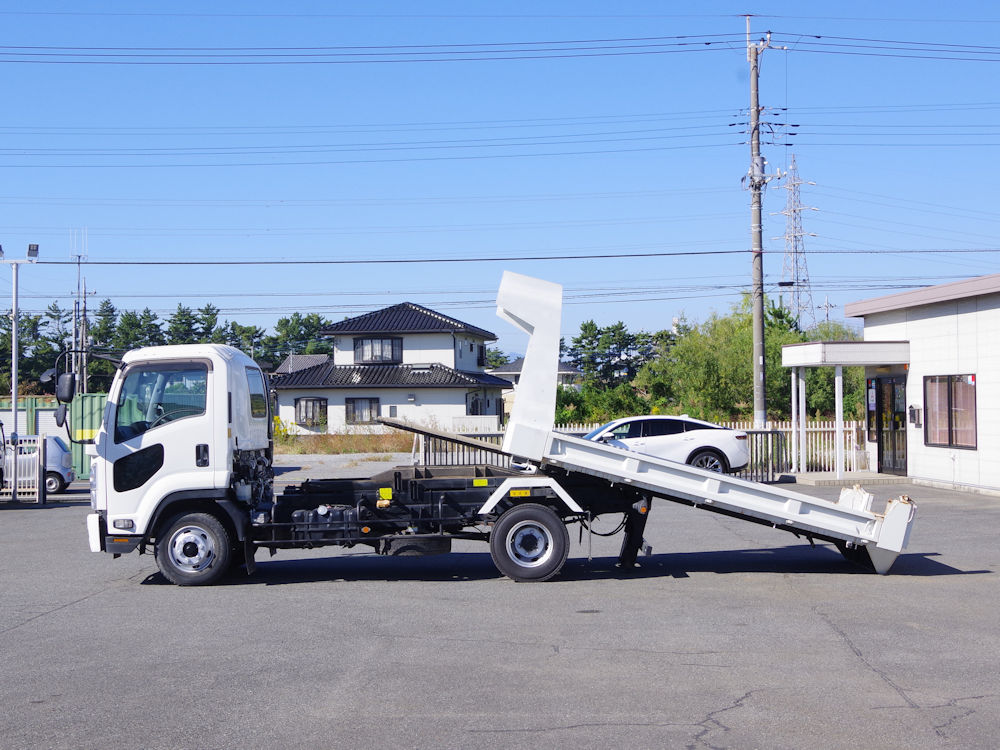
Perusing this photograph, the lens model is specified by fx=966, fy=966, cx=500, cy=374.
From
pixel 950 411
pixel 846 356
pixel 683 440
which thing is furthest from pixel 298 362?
pixel 950 411

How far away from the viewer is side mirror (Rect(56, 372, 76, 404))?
981 cm

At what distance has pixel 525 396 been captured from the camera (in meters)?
10.4

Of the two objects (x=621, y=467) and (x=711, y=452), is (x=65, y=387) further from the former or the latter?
(x=711, y=452)

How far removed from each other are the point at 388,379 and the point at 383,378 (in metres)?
0.36

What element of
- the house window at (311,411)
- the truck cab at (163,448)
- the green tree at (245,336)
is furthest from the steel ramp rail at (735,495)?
the green tree at (245,336)

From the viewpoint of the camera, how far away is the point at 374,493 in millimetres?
10805

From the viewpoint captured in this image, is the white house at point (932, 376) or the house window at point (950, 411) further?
the house window at point (950, 411)

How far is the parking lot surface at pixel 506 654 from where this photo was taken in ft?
18.9

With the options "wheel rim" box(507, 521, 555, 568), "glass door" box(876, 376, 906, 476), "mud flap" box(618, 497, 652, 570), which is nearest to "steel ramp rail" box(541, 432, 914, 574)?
"mud flap" box(618, 497, 652, 570)

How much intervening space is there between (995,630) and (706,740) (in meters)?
4.06

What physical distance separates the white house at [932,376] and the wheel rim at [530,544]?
1266 cm

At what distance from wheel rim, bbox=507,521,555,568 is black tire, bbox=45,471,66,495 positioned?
16.9 meters

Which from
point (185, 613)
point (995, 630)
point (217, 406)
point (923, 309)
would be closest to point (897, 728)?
point (995, 630)

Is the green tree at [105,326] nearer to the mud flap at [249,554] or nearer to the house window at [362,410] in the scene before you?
the house window at [362,410]
